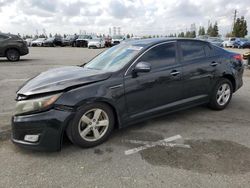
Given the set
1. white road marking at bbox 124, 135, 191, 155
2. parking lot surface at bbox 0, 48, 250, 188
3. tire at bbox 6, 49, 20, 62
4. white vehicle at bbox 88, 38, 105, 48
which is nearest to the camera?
parking lot surface at bbox 0, 48, 250, 188

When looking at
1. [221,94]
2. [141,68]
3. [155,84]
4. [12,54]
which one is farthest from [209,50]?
[12,54]

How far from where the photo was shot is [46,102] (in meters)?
3.33

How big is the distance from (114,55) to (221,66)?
2.23 metres

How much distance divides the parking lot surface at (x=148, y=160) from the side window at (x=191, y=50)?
1.21m

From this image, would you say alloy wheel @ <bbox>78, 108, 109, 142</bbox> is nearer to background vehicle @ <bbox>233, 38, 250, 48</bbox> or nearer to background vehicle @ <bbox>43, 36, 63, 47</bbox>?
background vehicle @ <bbox>233, 38, 250, 48</bbox>

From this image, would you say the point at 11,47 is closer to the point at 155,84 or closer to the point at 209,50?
the point at 209,50

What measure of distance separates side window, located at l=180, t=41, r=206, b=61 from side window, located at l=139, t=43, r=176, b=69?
25 cm

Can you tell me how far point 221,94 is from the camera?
5.31 meters

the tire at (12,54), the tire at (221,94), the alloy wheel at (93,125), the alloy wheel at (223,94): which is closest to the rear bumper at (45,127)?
the alloy wheel at (93,125)

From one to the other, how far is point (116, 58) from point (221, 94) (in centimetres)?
242

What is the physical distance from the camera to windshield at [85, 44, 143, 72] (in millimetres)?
4066

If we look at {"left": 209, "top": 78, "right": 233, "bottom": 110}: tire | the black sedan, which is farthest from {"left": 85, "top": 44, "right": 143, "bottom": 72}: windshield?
{"left": 209, "top": 78, "right": 233, "bottom": 110}: tire

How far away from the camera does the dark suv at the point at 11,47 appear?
567 inches

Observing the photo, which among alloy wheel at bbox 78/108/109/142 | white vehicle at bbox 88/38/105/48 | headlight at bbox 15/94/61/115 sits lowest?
alloy wheel at bbox 78/108/109/142
